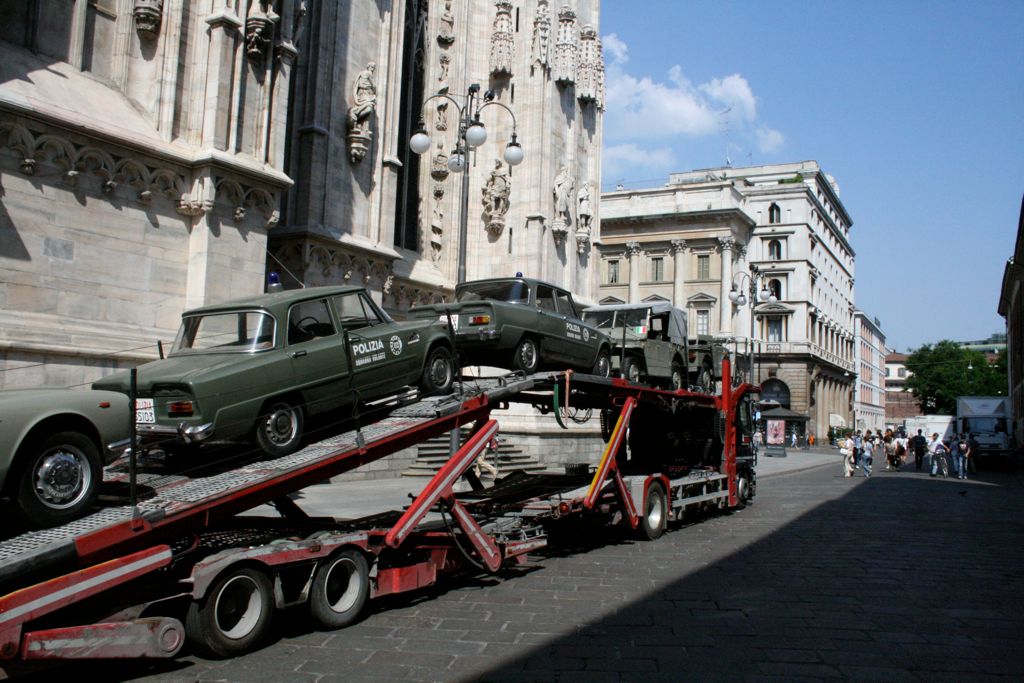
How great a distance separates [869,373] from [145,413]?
11976cm

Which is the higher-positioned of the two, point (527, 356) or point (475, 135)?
point (475, 135)

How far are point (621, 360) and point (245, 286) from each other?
22.6 ft

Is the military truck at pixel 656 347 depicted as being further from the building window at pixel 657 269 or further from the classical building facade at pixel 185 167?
the building window at pixel 657 269

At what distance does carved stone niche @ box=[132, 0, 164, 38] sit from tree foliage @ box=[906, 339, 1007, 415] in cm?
10568

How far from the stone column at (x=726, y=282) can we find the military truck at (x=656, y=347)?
43.3 m

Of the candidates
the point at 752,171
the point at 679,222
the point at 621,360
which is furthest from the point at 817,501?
the point at 752,171

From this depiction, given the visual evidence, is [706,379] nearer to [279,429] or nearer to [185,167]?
[185,167]

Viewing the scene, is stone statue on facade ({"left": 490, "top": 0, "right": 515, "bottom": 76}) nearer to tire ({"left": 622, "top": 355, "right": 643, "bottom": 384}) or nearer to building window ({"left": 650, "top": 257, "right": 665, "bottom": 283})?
tire ({"left": 622, "top": 355, "right": 643, "bottom": 384})

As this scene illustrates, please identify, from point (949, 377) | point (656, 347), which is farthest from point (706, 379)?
point (949, 377)

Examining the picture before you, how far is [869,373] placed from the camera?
115 m

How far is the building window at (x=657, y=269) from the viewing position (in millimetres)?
63188

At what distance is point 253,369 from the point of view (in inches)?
279

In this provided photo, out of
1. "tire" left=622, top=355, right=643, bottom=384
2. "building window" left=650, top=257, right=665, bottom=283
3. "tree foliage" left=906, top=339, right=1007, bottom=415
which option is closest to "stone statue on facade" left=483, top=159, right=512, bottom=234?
"tire" left=622, top=355, right=643, bottom=384

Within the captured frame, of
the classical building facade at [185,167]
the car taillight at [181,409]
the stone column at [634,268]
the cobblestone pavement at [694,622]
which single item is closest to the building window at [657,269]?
the stone column at [634,268]
